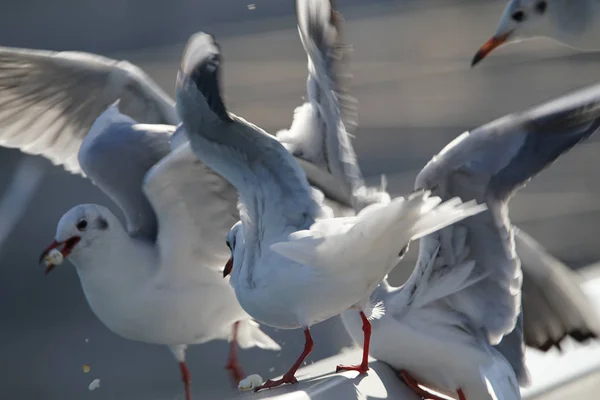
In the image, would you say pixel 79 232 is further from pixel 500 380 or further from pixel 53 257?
pixel 500 380

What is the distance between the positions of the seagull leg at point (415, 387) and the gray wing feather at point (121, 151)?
69cm

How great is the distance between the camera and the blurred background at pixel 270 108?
11.0 ft

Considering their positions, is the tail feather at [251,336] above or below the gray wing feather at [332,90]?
A: below

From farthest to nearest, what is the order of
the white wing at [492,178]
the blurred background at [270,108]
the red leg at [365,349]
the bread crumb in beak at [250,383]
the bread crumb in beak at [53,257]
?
the blurred background at [270,108] → the bread crumb in beak at [53,257] → the bread crumb in beak at [250,383] → the red leg at [365,349] → the white wing at [492,178]

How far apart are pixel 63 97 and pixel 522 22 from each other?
1104 millimetres

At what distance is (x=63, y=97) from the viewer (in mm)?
2723

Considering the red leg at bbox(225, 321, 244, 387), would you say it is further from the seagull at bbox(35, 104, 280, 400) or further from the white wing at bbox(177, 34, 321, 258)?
the white wing at bbox(177, 34, 321, 258)

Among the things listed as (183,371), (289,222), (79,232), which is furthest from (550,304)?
(79,232)

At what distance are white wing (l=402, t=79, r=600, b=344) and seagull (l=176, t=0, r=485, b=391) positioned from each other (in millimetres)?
63

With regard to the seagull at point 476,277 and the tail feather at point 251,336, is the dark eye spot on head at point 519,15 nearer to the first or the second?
the seagull at point 476,277

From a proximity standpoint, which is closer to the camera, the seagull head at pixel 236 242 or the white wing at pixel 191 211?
the seagull head at pixel 236 242

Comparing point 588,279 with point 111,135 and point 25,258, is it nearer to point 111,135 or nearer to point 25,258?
point 111,135

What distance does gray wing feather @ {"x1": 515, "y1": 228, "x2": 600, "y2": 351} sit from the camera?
2.16 metres

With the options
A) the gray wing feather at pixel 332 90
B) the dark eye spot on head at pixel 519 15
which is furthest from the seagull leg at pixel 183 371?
the dark eye spot on head at pixel 519 15
